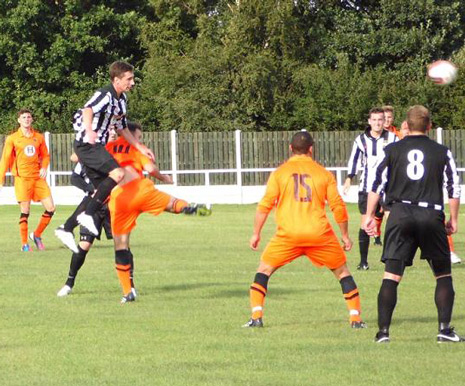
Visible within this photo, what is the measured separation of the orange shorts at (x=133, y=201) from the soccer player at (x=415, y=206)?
314 cm

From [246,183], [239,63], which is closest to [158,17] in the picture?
[239,63]

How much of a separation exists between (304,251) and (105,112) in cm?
302

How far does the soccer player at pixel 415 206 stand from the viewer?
30.1ft

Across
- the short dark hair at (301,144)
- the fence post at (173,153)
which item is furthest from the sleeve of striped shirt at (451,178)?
the fence post at (173,153)

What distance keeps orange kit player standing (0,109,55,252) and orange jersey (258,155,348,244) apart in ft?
32.8

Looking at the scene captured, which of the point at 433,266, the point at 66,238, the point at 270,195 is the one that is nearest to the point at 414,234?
the point at 433,266

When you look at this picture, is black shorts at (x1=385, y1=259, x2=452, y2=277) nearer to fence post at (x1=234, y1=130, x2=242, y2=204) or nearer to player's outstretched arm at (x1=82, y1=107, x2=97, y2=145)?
player's outstretched arm at (x1=82, y1=107, x2=97, y2=145)

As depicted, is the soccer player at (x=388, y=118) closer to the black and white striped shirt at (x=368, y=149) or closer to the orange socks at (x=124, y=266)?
the black and white striped shirt at (x=368, y=149)

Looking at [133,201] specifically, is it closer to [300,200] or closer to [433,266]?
[300,200]

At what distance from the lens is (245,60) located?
4291 cm

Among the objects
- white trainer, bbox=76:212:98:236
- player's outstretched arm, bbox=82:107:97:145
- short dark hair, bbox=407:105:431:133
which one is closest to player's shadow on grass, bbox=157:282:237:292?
white trainer, bbox=76:212:98:236

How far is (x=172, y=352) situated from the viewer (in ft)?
30.1

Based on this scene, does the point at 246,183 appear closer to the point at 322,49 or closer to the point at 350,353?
the point at 322,49

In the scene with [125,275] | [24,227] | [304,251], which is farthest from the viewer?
[24,227]
